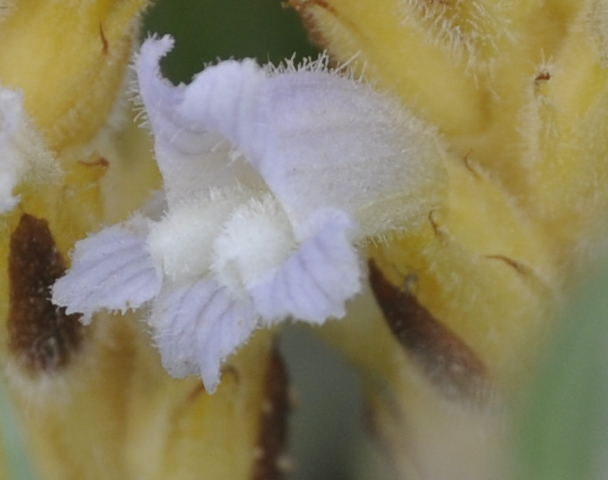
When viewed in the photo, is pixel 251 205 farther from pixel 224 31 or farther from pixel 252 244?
pixel 224 31

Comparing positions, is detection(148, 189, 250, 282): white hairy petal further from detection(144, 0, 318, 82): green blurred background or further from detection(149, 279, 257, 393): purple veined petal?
detection(144, 0, 318, 82): green blurred background

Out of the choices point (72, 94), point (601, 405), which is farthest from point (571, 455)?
point (72, 94)

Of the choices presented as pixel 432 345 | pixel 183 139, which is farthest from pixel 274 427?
pixel 183 139

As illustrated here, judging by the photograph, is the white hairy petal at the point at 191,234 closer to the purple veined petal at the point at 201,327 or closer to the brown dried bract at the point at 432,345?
the purple veined petal at the point at 201,327

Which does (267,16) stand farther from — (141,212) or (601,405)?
(601,405)

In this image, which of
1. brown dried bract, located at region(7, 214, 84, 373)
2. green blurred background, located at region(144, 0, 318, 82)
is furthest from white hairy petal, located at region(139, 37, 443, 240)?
green blurred background, located at region(144, 0, 318, 82)

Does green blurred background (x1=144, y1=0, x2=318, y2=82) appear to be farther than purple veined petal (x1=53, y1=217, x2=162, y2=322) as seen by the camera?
Yes

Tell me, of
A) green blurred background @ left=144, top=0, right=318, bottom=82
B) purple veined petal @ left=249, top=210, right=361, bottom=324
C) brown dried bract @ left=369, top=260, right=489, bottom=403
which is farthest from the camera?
green blurred background @ left=144, top=0, right=318, bottom=82
